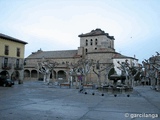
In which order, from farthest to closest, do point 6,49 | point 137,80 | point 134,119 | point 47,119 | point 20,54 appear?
point 137,80 < point 20,54 < point 6,49 < point 134,119 < point 47,119

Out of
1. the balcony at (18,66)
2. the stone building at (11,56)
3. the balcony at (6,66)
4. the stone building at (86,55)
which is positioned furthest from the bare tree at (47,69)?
the stone building at (86,55)

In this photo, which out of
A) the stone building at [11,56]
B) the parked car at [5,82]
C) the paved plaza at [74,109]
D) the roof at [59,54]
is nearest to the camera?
the paved plaza at [74,109]

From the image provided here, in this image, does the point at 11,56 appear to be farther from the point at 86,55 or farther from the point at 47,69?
the point at 86,55

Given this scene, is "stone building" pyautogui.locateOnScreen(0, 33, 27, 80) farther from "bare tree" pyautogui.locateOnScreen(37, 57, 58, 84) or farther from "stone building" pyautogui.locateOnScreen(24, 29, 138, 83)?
"stone building" pyautogui.locateOnScreen(24, 29, 138, 83)

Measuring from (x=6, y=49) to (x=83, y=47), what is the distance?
3305cm

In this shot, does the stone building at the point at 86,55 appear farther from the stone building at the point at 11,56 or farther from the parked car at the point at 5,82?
the parked car at the point at 5,82

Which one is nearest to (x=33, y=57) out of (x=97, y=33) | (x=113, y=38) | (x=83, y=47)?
(x=83, y=47)

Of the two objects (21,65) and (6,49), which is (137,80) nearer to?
(21,65)

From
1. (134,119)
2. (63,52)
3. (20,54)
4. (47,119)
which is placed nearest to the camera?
(47,119)

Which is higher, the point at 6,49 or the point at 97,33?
the point at 97,33

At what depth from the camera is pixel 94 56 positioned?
5875 cm

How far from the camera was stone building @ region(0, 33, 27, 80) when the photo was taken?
3481cm

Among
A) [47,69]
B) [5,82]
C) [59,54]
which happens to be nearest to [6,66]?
[47,69]

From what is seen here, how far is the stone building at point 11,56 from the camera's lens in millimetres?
34806
